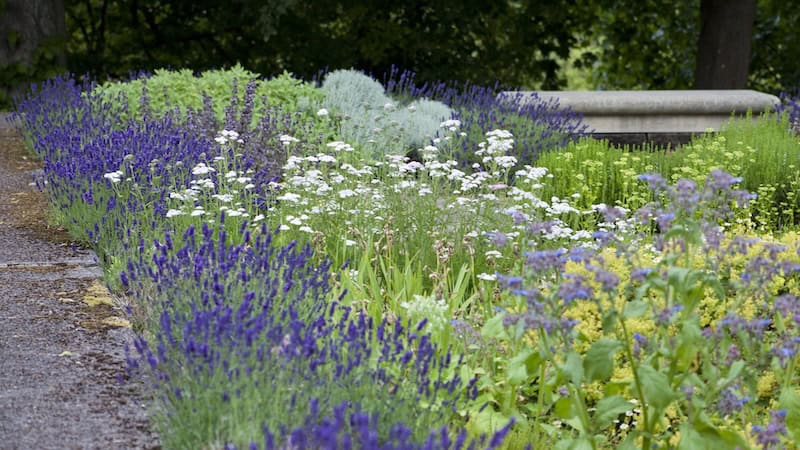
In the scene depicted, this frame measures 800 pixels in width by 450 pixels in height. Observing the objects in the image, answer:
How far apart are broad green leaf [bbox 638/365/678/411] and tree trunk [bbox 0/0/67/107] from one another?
986 cm

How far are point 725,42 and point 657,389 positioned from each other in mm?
10412

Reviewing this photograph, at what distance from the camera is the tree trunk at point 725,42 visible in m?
12.6

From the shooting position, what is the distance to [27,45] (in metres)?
11.7

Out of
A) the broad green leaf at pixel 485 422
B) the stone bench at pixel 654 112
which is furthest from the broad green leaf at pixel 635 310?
the stone bench at pixel 654 112

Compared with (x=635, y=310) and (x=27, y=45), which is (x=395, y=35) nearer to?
(x=27, y=45)

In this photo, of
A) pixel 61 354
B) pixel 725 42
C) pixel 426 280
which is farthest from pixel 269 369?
pixel 725 42

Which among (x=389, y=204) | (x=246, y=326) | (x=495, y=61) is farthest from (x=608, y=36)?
(x=246, y=326)

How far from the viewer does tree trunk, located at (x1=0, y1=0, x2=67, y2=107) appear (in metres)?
11.6

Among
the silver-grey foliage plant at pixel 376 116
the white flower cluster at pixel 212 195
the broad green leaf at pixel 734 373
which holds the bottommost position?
the broad green leaf at pixel 734 373

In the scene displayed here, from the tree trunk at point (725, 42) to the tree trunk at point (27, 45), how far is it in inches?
303

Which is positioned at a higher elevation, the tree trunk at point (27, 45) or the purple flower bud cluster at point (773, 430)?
the tree trunk at point (27, 45)

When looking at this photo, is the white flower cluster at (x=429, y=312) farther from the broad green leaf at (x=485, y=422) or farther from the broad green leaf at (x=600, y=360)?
the broad green leaf at (x=600, y=360)

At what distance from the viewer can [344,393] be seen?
10.5ft

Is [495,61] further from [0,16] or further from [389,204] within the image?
[389,204]
